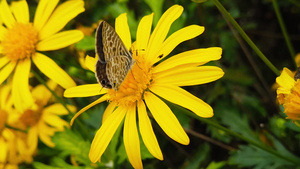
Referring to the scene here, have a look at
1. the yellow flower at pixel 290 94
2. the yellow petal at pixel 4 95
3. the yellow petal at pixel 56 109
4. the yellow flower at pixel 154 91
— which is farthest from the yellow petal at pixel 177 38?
the yellow petal at pixel 4 95

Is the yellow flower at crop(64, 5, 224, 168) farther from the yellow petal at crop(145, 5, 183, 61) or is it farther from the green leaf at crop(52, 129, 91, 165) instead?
the green leaf at crop(52, 129, 91, 165)

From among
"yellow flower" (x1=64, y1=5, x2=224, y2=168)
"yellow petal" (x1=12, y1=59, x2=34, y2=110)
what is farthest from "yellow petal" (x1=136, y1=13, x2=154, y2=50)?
"yellow petal" (x1=12, y1=59, x2=34, y2=110)

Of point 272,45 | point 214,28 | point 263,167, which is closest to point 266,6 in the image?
point 272,45

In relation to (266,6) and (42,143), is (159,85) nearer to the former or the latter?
(42,143)

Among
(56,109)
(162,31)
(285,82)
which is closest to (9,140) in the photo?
(56,109)

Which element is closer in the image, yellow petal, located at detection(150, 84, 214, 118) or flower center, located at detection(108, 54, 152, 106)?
yellow petal, located at detection(150, 84, 214, 118)

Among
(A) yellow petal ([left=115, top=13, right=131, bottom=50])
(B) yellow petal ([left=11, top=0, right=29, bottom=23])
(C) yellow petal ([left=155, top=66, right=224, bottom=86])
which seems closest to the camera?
(C) yellow petal ([left=155, top=66, right=224, bottom=86])
